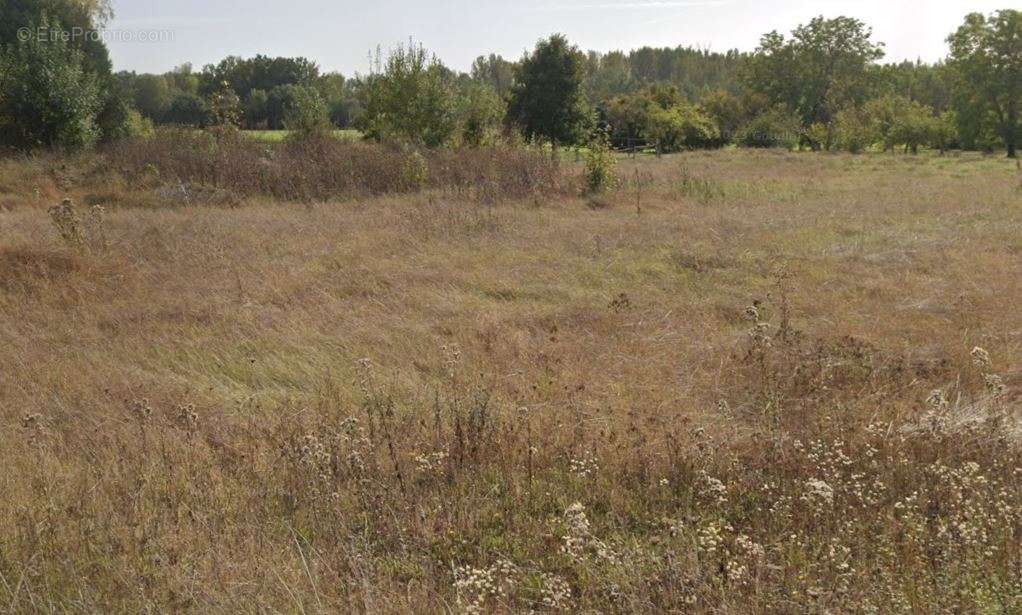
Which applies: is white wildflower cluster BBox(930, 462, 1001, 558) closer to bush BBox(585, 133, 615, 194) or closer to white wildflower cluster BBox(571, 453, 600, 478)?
white wildflower cluster BBox(571, 453, 600, 478)

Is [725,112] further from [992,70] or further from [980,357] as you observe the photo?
[980,357]

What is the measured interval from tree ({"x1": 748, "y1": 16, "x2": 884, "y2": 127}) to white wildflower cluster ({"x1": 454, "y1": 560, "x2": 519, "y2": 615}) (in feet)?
172

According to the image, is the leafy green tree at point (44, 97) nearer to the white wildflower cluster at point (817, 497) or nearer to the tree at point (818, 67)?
the white wildflower cluster at point (817, 497)

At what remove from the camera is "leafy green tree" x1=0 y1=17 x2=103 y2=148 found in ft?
55.7

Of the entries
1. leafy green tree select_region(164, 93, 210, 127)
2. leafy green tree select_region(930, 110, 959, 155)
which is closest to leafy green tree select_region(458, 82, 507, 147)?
leafy green tree select_region(164, 93, 210, 127)

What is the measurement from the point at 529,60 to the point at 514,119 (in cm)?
249

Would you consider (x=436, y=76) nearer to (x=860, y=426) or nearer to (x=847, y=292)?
(x=847, y=292)

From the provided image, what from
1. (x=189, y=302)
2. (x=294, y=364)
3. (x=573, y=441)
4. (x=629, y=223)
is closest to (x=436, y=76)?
(x=629, y=223)

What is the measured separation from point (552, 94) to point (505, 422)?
27.4 m

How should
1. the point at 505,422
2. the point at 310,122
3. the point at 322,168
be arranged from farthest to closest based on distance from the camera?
1. the point at 310,122
2. the point at 322,168
3. the point at 505,422

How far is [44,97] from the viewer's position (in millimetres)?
17094

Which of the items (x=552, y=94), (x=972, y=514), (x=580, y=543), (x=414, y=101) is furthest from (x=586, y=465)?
(x=552, y=94)

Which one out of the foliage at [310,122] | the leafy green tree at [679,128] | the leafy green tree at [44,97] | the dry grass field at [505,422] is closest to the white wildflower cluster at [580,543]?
the dry grass field at [505,422]

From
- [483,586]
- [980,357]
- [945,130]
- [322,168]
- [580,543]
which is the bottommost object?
[483,586]
